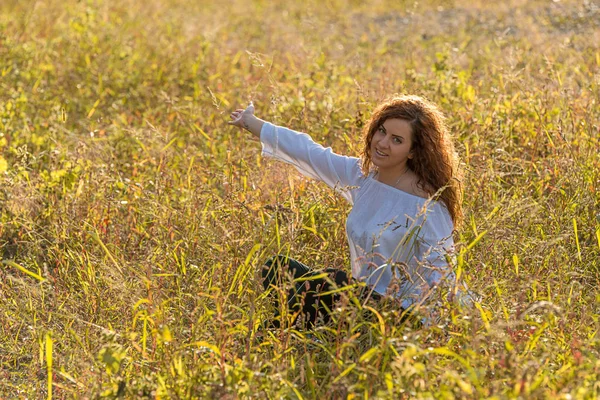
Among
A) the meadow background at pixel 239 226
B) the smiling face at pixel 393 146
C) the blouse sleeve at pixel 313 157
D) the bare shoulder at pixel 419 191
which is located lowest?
the meadow background at pixel 239 226

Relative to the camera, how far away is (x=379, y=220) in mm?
3369

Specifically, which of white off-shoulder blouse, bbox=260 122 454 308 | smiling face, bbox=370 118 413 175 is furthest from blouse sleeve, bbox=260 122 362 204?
smiling face, bbox=370 118 413 175

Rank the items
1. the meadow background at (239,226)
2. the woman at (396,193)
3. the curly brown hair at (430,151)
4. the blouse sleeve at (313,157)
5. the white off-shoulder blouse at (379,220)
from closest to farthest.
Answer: the meadow background at (239,226)
the white off-shoulder blouse at (379,220)
the woman at (396,193)
the curly brown hair at (430,151)
the blouse sleeve at (313,157)

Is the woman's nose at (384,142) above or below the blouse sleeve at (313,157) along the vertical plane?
above

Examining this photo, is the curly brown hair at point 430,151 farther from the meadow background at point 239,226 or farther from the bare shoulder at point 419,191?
the meadow background at point 239,226

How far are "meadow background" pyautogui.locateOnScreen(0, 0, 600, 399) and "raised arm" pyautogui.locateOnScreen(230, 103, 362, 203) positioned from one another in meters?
0.21

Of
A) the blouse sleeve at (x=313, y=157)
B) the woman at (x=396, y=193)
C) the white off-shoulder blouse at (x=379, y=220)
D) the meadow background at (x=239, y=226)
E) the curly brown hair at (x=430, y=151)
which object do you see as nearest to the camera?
Answer: the meadow background at (x=239, y=226)

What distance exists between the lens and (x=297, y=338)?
3.03 meters

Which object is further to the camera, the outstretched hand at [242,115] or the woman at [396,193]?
the outstretched hand at [242,115]

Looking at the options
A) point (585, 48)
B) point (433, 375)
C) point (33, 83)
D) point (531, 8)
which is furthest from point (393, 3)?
point (433, 375)

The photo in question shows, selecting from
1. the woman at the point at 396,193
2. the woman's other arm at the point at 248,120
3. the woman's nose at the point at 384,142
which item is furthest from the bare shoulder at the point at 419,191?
the woman's other arm at the point at 248,120

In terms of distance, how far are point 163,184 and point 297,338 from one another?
5.13 ft

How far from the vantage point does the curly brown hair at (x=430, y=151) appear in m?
3.39

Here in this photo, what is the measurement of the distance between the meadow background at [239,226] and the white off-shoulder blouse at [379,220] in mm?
164
